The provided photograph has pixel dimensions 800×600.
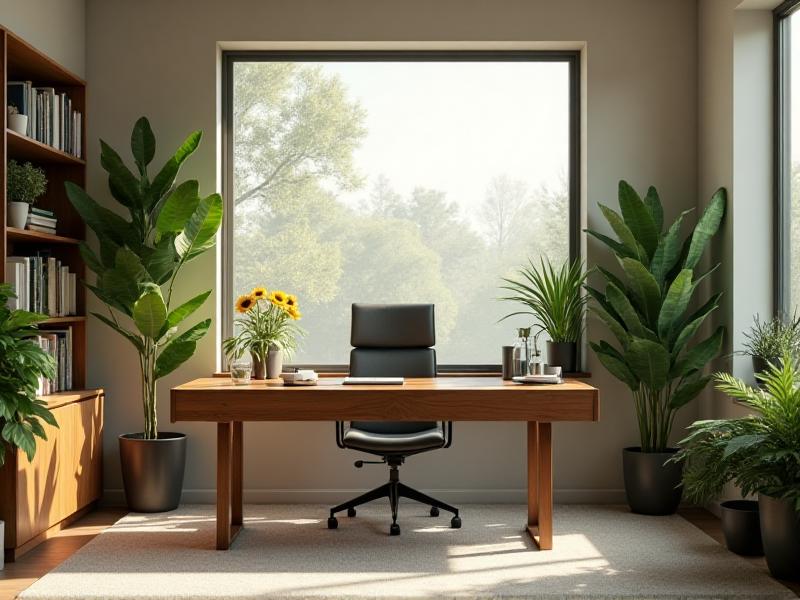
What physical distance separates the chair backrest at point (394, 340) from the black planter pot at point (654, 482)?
1151 millimetres

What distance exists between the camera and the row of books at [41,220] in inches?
170

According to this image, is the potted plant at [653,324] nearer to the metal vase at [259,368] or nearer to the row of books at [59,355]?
the metal vase at [259,368]

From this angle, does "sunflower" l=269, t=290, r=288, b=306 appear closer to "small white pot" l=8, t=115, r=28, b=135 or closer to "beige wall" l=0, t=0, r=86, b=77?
"small white pot" l=8, t=115, r=28, b=135

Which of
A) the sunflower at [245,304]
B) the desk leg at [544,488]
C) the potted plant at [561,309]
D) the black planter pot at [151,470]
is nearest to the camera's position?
the desk leg at [544,488]

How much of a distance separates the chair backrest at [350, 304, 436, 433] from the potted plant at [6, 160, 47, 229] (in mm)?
1623

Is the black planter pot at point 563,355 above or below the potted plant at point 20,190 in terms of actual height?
below

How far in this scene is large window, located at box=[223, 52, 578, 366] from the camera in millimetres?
5199

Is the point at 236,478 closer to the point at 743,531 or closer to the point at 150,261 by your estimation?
the point at 150,261

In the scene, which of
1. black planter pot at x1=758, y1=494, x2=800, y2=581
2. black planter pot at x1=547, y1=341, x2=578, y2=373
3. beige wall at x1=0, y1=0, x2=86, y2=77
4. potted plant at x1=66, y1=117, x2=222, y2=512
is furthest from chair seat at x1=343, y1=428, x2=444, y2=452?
beige wall at x1=0, y1=0, x2=86, y2=77

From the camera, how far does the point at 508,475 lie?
16.6 feet

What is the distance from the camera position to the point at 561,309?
4895 mm

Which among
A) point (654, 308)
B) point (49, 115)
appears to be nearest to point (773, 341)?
point (654, 308)

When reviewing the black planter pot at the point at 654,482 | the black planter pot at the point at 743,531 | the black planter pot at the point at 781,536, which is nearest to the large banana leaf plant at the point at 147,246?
the black planter pot at the point at 654,482

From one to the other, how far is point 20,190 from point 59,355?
862 millimetres
